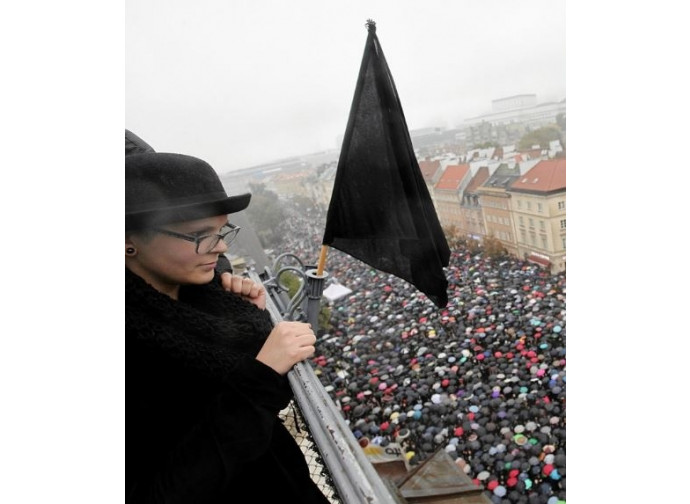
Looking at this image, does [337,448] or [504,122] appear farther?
[504,122]

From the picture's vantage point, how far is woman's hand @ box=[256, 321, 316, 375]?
0.64 metres

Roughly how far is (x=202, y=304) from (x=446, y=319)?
678cm

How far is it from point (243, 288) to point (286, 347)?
0.98 feet

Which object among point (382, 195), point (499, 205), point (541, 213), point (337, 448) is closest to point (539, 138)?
point (499, 205)

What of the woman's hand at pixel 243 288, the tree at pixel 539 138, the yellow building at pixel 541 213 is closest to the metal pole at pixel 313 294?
the woman's hand at pixel 243 288

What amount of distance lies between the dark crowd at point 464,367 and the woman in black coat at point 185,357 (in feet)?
12.5

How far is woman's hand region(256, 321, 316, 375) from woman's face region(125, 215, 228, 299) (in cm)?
18

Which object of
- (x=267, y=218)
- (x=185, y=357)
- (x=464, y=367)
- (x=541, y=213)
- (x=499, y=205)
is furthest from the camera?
(x=267, y=218)

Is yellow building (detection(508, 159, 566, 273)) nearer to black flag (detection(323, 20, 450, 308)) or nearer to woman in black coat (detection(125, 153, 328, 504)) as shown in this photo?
black flag (detection(323, 20, 450, 308))

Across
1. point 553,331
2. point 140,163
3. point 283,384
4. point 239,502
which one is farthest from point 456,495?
point 553,331

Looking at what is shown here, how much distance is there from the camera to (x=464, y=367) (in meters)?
5.81

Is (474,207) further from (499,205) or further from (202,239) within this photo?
(202,239)

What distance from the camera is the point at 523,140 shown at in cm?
809

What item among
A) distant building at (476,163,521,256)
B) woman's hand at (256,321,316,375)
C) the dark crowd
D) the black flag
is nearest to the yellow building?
distant building at (476,163,521,256)
